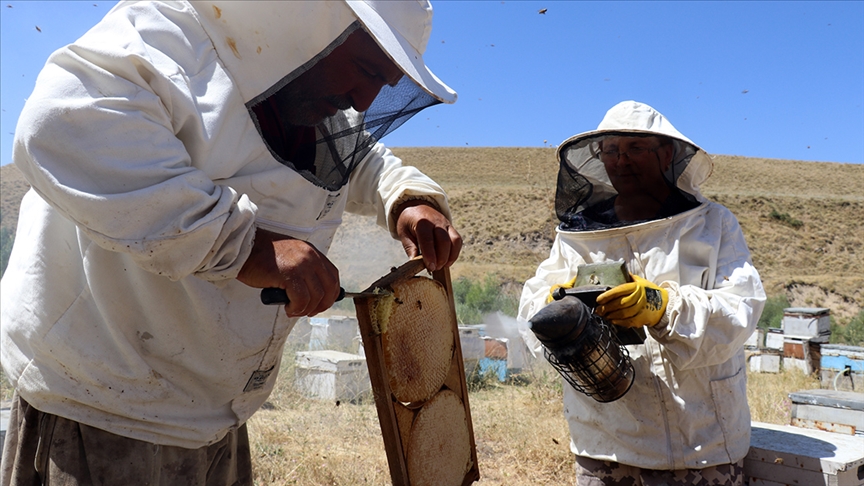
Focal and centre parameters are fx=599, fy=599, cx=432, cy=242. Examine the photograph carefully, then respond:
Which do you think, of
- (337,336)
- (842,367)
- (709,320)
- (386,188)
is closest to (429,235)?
(386,188)

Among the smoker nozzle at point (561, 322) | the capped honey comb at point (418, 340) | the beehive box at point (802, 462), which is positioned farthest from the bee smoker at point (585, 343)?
the beehive box at point (802, 462)

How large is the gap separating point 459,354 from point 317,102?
1091 millimetres

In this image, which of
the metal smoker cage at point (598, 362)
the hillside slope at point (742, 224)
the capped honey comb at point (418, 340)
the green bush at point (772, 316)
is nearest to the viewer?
the capped honey comb at point (418, 340)

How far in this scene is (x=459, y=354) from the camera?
2299 mm

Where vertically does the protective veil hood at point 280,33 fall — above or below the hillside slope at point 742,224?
above

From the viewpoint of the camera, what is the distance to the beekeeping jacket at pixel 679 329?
259 centimetres

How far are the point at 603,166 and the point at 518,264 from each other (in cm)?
2995

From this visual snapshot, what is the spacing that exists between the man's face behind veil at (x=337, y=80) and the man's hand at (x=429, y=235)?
1.57ft

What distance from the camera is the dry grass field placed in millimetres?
5344

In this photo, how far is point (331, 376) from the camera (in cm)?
749

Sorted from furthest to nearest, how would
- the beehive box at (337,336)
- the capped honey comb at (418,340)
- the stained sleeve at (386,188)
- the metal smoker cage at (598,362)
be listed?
1. the beehive box at (337,336)
2. the metal smoker cage at (598,362)
3. the stained sleeve at (386,188)
4. the capped honey comb at (418,340)

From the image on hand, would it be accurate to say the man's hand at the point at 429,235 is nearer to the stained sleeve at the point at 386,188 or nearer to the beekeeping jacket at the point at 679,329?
the stained sleeve at the point at 386,188

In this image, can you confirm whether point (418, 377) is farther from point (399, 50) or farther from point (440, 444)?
point (399, 50)

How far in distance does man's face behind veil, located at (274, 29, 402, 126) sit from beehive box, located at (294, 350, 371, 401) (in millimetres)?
5946
